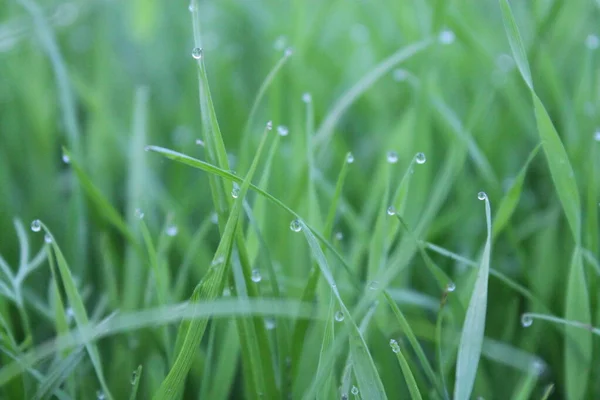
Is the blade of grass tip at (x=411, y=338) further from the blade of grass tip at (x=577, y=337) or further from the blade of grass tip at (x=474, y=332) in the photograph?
the blade of grass tip at (x=577, y=337)

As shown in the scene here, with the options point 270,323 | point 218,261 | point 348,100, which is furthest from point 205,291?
point 348,100

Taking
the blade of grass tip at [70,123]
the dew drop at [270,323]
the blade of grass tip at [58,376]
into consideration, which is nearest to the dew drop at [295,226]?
the dew drop at [270,323]

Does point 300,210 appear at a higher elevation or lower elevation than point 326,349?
higher

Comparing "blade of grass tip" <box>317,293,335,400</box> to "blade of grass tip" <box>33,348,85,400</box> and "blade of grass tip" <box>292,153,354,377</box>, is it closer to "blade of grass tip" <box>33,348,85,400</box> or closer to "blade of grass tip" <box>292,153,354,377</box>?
"blade of grass tip" <box>292,153,354,377</box>

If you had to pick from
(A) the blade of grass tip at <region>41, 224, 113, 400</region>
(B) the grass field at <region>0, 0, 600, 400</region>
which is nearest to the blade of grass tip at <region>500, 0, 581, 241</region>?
(B) the grass field at <region>0, 0, 600, 400</region>

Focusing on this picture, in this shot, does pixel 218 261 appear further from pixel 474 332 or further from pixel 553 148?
pixel 553 148

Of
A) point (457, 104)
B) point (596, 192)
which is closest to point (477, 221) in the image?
point (596, 192)

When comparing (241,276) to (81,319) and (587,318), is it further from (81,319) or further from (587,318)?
(587,318)
